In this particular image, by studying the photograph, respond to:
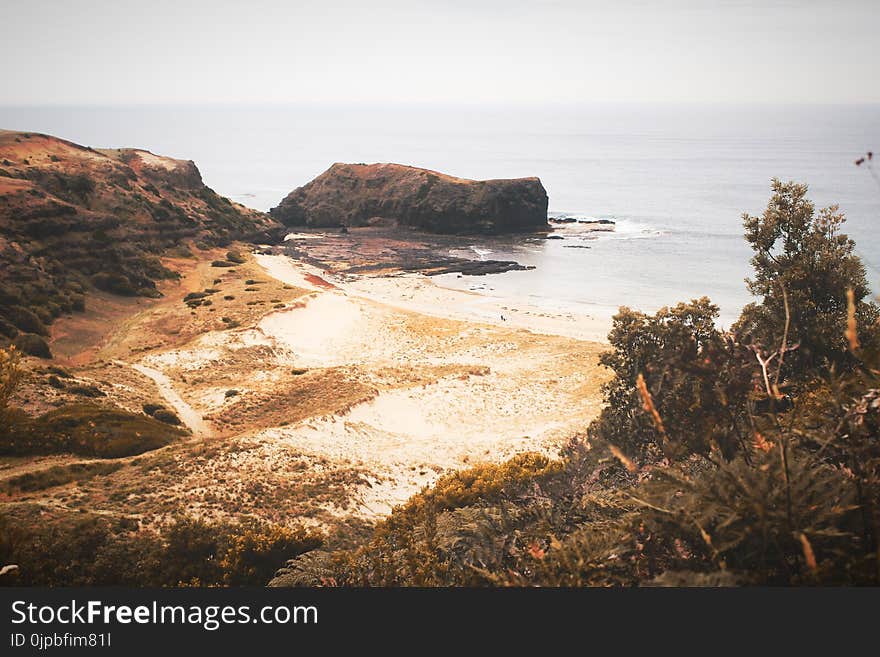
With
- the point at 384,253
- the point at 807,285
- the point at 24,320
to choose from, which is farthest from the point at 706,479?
the point at 384,253

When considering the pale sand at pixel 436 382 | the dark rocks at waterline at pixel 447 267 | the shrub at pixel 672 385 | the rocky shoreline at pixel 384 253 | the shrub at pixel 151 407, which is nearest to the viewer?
the shrub at pixel 672 385

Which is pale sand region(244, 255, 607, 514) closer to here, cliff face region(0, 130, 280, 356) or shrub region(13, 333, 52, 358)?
shrub region(13, 333, 52, 358)

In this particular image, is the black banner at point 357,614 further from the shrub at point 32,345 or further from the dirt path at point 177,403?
the shrub at point 32,345

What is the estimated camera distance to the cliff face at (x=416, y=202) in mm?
89312

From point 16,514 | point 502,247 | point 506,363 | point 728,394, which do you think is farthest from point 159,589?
point 502,247

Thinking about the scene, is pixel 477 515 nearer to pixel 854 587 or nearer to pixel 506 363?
pixel 854 587

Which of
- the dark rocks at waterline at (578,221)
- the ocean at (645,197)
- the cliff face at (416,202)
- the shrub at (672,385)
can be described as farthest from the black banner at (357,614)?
the dark rocks at waterline at (578,221)

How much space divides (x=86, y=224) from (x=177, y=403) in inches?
1272

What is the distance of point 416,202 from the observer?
301 feet

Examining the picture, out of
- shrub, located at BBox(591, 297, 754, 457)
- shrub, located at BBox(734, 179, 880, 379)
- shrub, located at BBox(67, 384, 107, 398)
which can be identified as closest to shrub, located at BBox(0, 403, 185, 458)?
shrub, located at BBox(67, 384, 107, 398)

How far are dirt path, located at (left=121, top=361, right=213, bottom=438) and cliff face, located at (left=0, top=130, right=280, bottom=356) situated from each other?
7932 mm

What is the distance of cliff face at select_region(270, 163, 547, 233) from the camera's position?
293ft

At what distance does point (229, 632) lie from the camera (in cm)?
666

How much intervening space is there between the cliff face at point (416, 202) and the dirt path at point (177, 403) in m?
61.3
